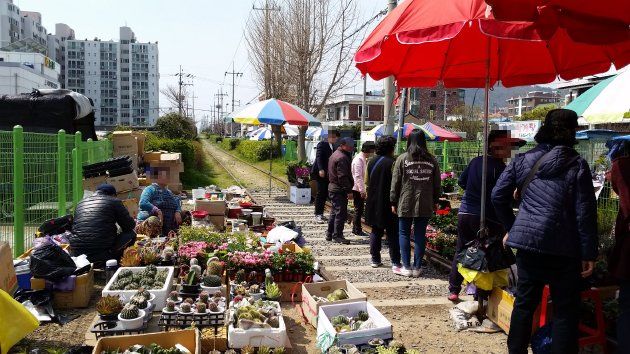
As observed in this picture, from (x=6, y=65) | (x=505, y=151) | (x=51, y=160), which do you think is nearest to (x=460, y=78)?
(x=505, y=151)

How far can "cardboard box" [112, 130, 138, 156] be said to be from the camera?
14.7m

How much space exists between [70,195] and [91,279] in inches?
190

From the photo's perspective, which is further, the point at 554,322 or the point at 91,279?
the point at 91,279

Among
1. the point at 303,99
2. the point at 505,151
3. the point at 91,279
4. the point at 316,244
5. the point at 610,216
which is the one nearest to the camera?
the point at 505,151

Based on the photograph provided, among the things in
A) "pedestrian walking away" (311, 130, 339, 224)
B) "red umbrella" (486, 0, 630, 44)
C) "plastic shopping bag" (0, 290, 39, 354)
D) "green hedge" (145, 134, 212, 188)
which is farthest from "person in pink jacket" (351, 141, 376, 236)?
"green hedge" (145, 134, 212, 188)

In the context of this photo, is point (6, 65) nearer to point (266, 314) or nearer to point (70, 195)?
point (70, 195)

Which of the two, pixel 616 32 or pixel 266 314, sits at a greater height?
pixel 616 32

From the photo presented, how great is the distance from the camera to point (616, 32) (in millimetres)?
3348

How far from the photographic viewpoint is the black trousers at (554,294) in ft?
11.6

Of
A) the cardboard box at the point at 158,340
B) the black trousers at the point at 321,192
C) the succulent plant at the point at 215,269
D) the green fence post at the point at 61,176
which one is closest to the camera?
the cardboard box at the point at 158,340

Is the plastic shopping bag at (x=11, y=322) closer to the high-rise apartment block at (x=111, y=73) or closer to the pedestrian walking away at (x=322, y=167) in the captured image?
the pedestrian walking away at (x=322, y=167)

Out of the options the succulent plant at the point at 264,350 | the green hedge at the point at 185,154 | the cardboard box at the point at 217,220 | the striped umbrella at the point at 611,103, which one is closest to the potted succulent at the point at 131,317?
the succulent plant at the point at 264,350

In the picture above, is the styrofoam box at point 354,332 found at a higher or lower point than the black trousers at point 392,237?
lower

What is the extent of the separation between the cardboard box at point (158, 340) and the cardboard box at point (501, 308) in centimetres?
278
